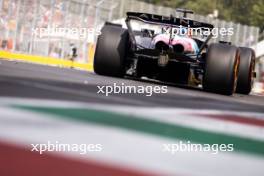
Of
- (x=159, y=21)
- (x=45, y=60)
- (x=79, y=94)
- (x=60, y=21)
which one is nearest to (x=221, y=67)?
(x=159, y=21)

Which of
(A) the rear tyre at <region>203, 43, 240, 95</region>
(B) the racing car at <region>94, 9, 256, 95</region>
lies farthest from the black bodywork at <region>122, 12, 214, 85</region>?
(A) the rear tyre at <region>203, 43, 240, 95</region>

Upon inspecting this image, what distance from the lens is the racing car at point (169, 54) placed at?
863 centimetres

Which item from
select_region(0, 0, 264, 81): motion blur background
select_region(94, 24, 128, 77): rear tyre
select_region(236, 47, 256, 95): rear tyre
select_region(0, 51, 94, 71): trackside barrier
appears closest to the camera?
select_region(94, 24, 128, 77): rear tyre

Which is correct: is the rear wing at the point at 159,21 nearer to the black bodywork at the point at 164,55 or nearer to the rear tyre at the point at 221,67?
the black bodywork at the point at 164,55

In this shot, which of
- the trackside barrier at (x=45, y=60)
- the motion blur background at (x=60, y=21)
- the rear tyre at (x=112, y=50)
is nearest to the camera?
the rear tyre at (x=112, y=50)

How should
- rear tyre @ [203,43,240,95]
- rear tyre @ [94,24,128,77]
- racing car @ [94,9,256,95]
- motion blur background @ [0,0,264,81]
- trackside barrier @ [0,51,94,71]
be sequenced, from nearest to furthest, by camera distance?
1. rear tyre @ [203,43,240,95]
2. racing car @ [94,9,256,95]
3. rear tyre @ [94,24,128,77]
4. trackside barrier @ [0,51,94,71]
5. motion blur background @ [0,0,264,81]

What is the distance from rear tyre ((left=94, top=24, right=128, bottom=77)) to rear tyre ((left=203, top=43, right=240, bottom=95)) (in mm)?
1481

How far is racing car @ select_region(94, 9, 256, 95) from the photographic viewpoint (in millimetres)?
8633

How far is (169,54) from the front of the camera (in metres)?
8.98

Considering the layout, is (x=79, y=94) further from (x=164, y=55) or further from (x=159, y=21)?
(x=159, y=21)

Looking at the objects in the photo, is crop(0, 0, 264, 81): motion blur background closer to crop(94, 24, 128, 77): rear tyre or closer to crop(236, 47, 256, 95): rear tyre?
crop(236, 47, 256, 95): rear tyre

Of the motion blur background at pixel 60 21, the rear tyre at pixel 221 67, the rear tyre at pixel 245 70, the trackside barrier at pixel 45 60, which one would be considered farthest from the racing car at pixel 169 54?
the motion blur background at pixel 60 21

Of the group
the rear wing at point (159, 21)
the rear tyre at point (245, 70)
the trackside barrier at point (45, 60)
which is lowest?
the trackside barrier at point (45, 60)

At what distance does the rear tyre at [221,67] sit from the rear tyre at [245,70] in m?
1.92
